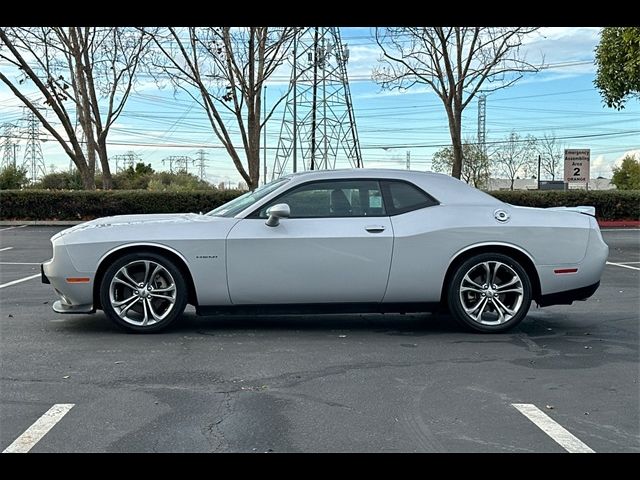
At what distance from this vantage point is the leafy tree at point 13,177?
4878 centimetres

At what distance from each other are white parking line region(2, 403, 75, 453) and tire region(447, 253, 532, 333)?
140 inches

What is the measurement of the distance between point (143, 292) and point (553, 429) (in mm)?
3805

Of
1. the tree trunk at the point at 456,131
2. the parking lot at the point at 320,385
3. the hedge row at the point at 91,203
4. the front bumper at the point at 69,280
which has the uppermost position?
the tree trunk at the point at 456,131

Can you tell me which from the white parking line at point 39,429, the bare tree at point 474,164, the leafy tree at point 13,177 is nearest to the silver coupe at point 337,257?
the white parking line at point 39,429

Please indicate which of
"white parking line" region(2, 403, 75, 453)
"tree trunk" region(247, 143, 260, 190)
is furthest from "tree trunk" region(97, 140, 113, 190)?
"white parking line" region(2, 403, 75, 453)

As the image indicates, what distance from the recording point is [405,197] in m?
6.64

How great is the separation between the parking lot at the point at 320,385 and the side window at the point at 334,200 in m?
1.14

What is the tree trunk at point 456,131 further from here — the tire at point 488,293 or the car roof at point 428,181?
the tire at point 488,293

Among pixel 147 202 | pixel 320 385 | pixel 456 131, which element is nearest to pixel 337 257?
pixel 320 385

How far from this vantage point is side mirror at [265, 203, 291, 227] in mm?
6176

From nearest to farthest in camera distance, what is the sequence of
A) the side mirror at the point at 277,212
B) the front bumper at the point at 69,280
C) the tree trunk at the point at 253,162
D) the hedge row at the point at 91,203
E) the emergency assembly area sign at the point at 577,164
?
the side mirror at the point at 277,212 < the front bumper at the point at 69,280 < the emergency assembly area sign at the point at 577,164 < the hedge row at the point at 91,203 < the tree trunk at the point at 253,162
